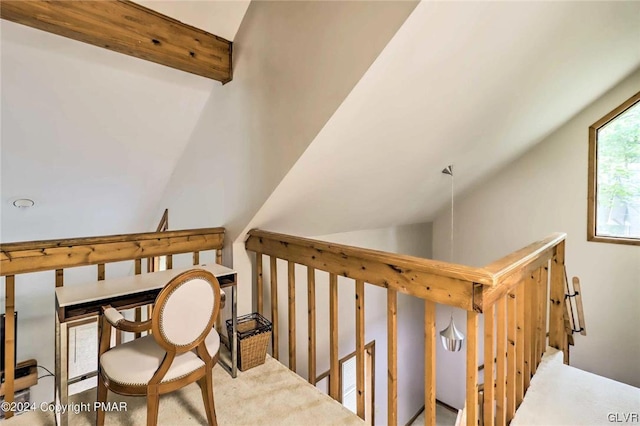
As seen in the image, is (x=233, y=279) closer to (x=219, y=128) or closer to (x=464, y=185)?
(x=219, y=128)

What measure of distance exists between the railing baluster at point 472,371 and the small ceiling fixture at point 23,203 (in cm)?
417

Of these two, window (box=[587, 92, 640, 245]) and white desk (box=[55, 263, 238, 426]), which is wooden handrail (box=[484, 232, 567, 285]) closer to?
white desk (box=[55, 263, 238, 426])

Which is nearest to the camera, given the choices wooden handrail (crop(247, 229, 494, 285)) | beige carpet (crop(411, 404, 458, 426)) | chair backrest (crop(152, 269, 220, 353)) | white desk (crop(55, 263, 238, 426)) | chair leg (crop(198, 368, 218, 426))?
wooden handrail (crop(247, 229, 494, 285))

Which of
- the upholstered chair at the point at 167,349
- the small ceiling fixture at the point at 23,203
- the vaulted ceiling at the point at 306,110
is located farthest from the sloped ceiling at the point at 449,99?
the small ceiling fixture at the point at 23,203

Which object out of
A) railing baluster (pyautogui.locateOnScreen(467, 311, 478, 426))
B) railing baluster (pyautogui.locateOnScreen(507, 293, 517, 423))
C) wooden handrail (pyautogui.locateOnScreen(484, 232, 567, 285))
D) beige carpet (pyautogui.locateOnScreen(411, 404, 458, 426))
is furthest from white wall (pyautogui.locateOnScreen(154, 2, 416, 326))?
beige carpet (pyautogui.locateOnScreen(411, 404, 458, 426))

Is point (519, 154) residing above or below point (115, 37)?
below

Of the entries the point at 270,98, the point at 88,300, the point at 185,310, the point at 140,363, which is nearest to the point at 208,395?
the point at 140,363

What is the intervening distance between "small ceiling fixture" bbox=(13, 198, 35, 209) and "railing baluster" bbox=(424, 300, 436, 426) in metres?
3.98

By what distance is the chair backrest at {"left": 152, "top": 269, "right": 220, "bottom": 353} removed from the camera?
142 cm

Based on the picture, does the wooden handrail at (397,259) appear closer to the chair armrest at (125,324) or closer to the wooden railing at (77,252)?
the wooden railing at (77,252)

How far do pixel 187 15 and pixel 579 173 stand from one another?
444 cm

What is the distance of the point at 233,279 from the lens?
2127 millimetres

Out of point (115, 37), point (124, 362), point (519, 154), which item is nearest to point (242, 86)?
point (115, 37)

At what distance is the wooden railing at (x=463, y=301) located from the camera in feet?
4.49
